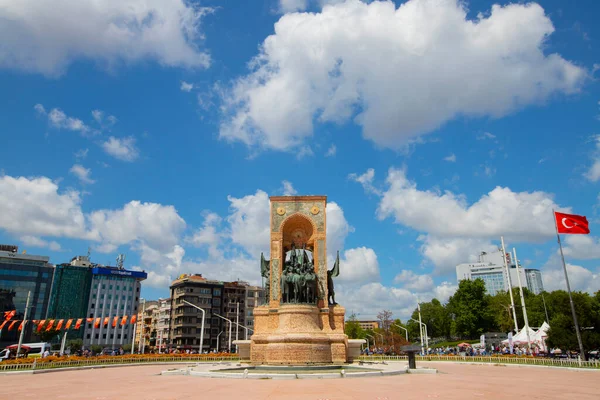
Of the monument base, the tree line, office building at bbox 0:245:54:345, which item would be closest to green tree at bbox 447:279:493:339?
the tree line

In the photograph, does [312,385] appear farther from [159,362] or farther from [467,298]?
[467,298]

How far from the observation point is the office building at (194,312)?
90.2 m

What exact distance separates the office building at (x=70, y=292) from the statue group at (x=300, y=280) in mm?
79658

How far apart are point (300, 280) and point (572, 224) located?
19.4 meters

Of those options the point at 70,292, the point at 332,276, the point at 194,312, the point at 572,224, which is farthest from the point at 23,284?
the point at 572,224

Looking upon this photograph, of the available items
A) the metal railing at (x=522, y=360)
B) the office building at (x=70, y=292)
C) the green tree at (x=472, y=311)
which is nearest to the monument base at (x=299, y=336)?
the metal railing at (x=522, y=360)

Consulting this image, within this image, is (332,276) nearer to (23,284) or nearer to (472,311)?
(472,311)

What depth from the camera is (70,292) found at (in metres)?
95.9

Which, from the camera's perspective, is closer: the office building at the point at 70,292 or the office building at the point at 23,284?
the office building at the point at 23,284

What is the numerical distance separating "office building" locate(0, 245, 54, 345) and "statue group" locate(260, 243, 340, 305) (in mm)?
78571

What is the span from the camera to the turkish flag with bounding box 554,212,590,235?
2988 cm

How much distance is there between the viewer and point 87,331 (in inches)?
3738

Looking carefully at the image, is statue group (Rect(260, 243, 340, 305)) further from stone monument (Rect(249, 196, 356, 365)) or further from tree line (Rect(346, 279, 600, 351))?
tree line (Rect(346, 279, 600, 351))

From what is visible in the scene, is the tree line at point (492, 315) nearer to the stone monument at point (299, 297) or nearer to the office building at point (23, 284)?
the stone monument at point (299, 297)
